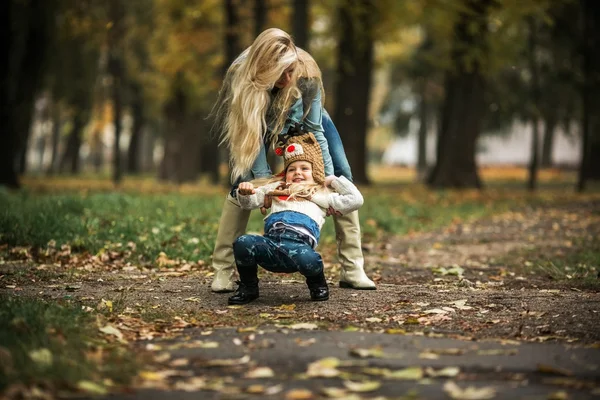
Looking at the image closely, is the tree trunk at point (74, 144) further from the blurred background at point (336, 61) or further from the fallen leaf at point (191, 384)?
the fallen leaf at point (191, 384)

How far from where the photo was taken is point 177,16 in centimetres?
2788

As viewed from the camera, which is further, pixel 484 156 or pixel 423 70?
pixel 484 156

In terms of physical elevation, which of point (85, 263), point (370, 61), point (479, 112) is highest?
point (370, 61)

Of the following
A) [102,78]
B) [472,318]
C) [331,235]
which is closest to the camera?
[472,318]

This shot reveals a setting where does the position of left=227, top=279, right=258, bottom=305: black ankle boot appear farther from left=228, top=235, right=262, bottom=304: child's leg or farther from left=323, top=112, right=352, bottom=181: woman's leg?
left=323, top=112, right=352, bottom=181: woman's leg

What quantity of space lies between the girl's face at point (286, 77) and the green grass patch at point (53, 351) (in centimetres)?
234

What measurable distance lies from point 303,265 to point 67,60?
20305mm

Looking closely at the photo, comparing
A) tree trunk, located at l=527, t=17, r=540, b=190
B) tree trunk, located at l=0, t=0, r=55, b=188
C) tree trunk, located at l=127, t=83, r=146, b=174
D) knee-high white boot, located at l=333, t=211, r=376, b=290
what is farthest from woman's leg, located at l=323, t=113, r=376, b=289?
tree trunk, located at l=127, t=83, r=146, b=174

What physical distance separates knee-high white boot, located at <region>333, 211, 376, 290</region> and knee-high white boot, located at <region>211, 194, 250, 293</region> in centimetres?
82

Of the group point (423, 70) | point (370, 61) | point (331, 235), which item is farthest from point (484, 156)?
point (331, 235)

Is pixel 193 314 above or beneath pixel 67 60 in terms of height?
beneath

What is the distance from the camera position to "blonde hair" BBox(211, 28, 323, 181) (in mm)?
6684

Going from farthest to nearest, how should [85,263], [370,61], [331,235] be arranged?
[370,61] < [331,235] < [85,263]

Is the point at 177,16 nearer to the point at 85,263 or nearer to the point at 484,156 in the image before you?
the point at 85,263
